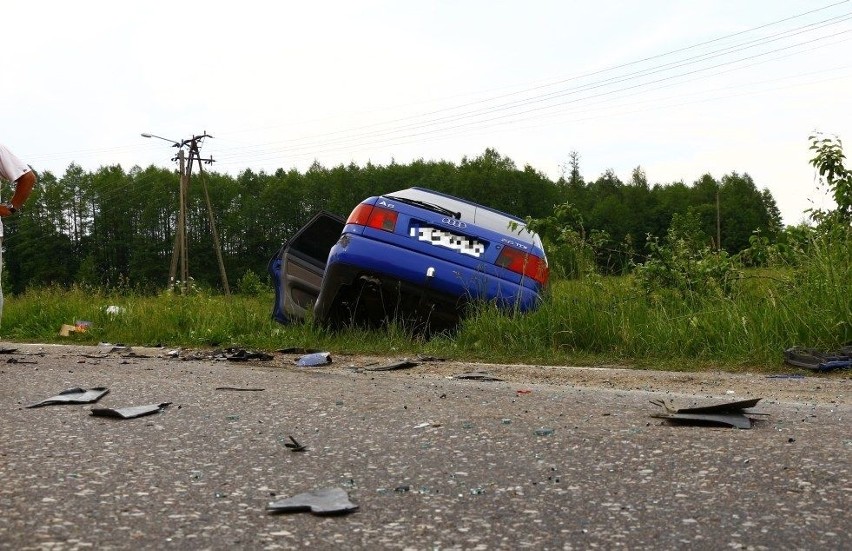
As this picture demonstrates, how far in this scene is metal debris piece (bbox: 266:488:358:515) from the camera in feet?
7.84

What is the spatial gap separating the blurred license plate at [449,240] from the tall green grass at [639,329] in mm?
555

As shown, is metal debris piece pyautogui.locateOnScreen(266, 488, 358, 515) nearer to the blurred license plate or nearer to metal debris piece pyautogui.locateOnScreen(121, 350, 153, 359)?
the blurred license plate

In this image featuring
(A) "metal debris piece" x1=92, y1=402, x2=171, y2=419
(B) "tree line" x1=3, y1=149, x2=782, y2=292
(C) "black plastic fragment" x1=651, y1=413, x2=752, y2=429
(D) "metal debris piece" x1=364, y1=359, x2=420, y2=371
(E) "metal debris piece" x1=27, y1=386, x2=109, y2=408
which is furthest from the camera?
(B) "tree line" x1=3, y1=149, x2=782, y2=292

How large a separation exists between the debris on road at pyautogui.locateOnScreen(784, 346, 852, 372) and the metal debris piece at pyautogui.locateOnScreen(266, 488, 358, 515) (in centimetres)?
441

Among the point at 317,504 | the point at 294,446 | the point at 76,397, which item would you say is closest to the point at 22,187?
the point at 76,397

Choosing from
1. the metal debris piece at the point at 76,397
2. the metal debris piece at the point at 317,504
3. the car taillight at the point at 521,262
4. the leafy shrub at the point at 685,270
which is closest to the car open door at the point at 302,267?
the car taillight at the point at 521,262

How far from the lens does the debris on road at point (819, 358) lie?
5.82 meters

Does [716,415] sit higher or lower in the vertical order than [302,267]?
lower

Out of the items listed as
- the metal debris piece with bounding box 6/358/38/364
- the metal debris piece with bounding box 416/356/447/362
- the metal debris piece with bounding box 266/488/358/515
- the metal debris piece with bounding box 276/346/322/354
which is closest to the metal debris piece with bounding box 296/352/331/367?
the metal debris piece with bounding box 416/356/447/362

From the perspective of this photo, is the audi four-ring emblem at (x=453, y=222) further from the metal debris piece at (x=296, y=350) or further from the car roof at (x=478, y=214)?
the metal debris piece at (x=296, y=350)

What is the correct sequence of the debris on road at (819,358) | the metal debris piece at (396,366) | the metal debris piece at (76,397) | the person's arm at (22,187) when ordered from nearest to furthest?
1. the metal debris piece at (76,397)
2. the debris on road at (819,358)
3. the metal debris piece at (396,366)
4. the person's arm at (22,187)

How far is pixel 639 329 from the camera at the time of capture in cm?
725

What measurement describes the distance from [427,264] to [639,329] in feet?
6.32

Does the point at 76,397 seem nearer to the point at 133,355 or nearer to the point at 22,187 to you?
the point at 22,187
